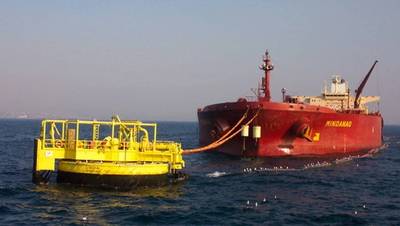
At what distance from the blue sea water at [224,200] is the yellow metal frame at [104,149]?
146cm

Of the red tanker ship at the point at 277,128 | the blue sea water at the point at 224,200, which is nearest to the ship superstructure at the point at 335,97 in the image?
the red tanker ship at the point at 277,128

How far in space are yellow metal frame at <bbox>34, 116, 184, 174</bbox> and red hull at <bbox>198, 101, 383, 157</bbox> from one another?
12079 millimetres

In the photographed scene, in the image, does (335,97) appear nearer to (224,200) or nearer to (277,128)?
(277,128)

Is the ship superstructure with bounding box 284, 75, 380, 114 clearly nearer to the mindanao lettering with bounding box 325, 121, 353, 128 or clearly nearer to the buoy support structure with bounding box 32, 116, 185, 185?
the mindanao lettering with bounding box 325, 121, 353, 128

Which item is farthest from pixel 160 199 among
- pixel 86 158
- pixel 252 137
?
pixel 252 137

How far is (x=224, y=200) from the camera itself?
73.3 ft

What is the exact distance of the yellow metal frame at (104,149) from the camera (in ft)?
80.6

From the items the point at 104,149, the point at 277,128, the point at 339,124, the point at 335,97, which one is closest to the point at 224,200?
the point at 104,149

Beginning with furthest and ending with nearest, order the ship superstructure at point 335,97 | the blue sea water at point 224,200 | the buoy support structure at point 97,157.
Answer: the ship superstructure at point 335,97 < the buoy support structure at point 97,157 < the blue sea water at point 224,200

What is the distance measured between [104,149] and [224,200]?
22.6 ft

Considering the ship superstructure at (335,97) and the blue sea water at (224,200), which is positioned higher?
the ship superstructure at (335,97)

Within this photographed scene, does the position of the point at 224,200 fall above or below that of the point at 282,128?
below

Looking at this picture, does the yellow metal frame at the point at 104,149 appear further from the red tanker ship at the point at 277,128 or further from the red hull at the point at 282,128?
the red hull at the point at 282,128

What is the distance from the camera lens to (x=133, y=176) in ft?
79.8
